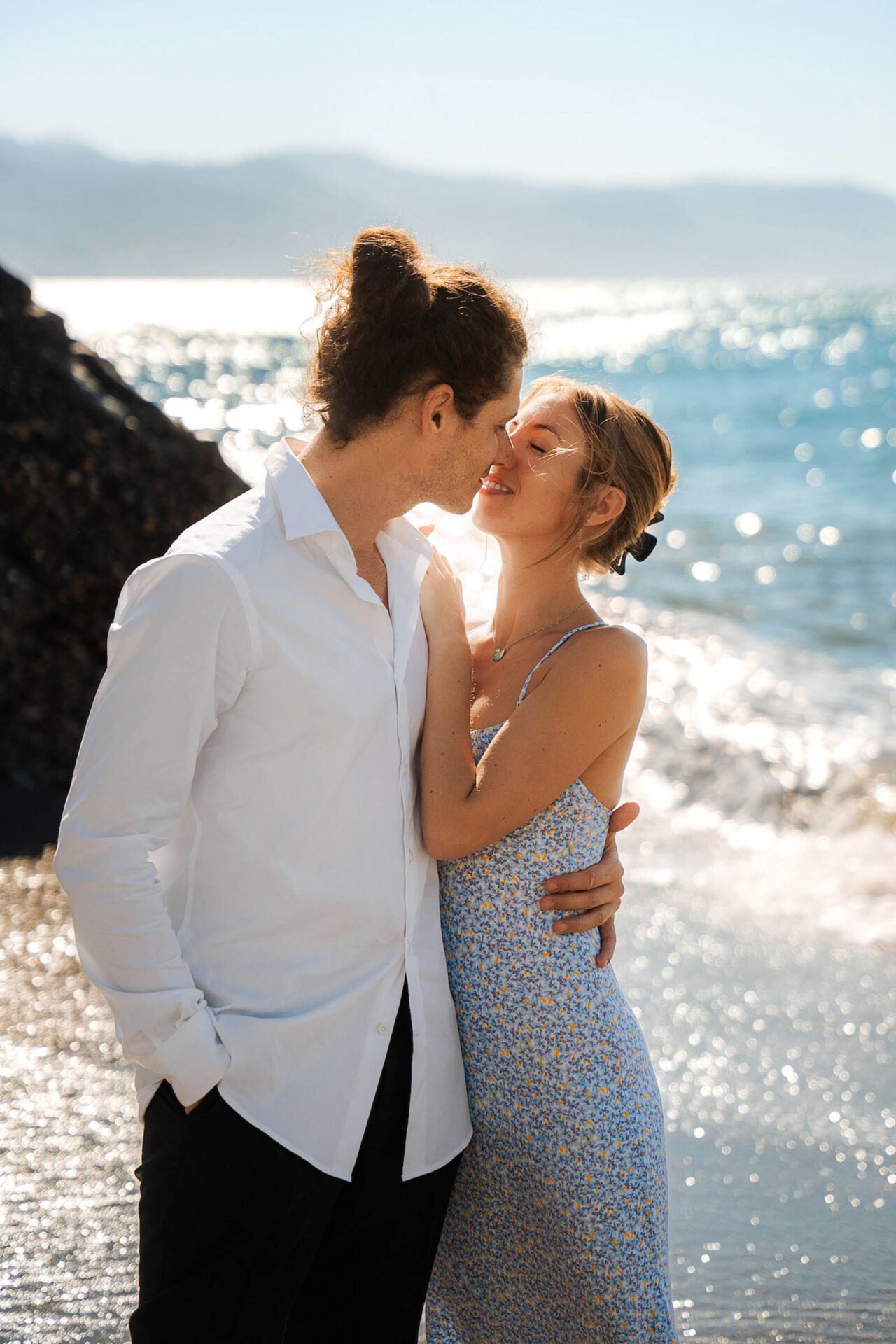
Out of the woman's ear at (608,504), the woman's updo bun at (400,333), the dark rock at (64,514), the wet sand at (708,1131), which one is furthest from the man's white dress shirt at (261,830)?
the dark rock at (64,514)

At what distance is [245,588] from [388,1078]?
89cm

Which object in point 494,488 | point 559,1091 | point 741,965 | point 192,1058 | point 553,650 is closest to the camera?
→ point 192,1058

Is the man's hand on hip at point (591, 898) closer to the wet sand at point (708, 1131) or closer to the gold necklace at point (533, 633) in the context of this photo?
the gold necklace at point (533, 633)

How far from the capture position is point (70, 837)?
6.17 feet

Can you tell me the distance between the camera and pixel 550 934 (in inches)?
91.8

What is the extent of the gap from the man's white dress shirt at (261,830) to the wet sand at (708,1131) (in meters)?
1.14

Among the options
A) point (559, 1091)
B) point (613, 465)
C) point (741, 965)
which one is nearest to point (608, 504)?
point (613, 465)

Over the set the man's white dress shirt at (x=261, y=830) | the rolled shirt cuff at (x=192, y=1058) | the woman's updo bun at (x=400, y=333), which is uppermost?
the woman's updo bun at (x=400, y=333)

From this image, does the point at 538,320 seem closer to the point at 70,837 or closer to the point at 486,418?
the point at 486,418

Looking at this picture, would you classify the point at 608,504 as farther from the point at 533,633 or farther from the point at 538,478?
the point at 533,633

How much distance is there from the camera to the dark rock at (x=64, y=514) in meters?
5.30

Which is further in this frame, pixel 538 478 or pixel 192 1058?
pixel 538 478

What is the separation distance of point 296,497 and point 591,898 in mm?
958

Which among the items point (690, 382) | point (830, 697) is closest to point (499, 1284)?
point (830, 697)
